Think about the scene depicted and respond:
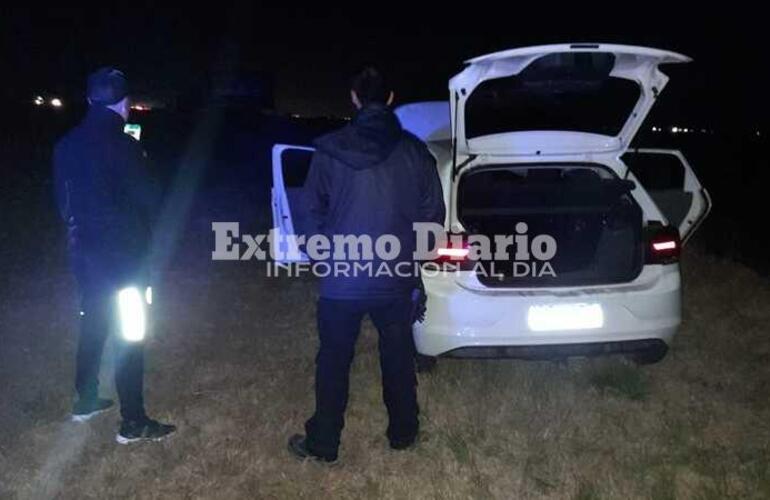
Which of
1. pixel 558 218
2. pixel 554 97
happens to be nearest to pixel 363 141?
pixel 558 218

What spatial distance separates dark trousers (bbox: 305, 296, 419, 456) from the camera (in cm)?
346

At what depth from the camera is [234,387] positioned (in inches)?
179

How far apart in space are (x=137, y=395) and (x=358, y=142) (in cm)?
171

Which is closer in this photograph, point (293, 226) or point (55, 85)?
point (293, 226)

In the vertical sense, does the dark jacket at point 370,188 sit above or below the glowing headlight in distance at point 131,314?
above

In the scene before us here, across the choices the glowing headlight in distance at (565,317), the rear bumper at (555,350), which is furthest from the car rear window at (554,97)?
the rear bumper at (555,350)

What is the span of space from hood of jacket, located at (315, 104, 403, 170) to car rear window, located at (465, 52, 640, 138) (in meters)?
1.28

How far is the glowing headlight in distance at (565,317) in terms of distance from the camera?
411cm

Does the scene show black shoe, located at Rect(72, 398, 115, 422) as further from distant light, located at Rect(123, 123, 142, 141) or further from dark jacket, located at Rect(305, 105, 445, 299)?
dark jacket, located at Rect(305, 105, 445, 299)

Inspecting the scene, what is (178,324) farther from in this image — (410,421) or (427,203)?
(427,203)

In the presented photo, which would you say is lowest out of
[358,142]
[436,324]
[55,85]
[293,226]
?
[436,324]

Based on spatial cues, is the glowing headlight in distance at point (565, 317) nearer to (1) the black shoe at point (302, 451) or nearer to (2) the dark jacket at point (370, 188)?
(2) the dark jacket at point (370, 188)

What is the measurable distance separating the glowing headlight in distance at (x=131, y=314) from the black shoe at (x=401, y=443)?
1.36 m

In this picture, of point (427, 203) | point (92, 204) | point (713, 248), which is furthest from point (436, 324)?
point (713, 248)
